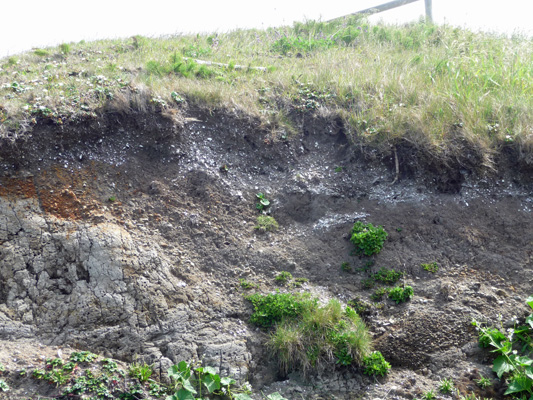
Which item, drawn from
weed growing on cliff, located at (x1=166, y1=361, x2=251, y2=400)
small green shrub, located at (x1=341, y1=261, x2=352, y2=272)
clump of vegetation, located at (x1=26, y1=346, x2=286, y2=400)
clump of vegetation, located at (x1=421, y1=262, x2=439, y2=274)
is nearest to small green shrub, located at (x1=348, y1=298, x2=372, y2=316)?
small green shrub, located at (x1=341, y1=261, x2=352, y2=272)

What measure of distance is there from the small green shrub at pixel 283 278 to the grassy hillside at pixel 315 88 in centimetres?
209

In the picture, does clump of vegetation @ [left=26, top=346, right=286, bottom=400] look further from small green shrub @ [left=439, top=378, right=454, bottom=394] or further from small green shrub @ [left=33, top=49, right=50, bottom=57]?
small green shrub @ [left=33, top=49, right=50, bottom=57]

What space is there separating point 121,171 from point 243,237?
1.62 metres

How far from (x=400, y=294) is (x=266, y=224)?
1.70 metres

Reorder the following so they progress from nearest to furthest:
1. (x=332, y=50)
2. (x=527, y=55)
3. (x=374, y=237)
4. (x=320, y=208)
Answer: (x=374, y=237) → (x=320, y=208) → (x=527, y=55) → (x=332, y=50)

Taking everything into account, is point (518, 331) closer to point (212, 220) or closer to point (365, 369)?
point (365, 369)

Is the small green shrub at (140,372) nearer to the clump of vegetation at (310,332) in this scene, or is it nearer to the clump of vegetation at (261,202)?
the clump of vegetation at (310,332)

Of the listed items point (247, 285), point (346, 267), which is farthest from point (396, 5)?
point (247, 285)

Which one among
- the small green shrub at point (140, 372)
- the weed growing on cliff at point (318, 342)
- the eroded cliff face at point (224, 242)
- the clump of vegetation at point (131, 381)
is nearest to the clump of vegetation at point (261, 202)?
the eroded cliff face at point (224, 242)

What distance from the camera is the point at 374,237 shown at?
511cm

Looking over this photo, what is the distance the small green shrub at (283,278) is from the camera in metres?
4.89

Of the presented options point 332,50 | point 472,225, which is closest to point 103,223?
point 472,225

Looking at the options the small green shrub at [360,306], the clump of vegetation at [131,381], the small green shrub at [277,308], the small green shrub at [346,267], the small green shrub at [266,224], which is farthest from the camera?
the small green shrub at [266,224]

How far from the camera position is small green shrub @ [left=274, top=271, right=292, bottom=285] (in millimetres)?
4895
